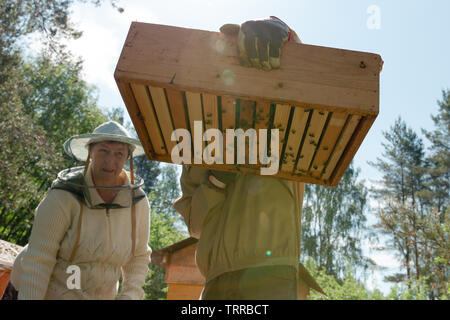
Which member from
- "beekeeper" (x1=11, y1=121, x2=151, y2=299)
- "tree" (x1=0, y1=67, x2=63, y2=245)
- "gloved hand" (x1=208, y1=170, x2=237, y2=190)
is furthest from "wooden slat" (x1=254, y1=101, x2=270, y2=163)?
"tree" (x1=0, y1=67, x2=63, y2=245)

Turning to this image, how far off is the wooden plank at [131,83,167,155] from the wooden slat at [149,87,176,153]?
3 cm

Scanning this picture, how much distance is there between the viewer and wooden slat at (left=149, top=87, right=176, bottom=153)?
1760 millimetres

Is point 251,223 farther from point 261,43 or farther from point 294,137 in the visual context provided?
point 261,43

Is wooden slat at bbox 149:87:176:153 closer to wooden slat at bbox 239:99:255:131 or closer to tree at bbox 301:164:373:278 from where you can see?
wooden slat at bbox 239:99:255:131

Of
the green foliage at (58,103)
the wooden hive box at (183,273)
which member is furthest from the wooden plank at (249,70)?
the green foliage at (58,103)

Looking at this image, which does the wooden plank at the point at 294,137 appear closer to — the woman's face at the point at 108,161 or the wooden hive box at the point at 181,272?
the woman's face at the point at 108,161

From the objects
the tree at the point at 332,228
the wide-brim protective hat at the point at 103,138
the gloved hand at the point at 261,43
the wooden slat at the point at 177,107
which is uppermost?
the tree at the point at 332,228

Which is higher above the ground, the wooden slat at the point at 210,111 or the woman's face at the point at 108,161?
the woman's face at the point at 108,161

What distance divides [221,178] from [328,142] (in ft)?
1.93

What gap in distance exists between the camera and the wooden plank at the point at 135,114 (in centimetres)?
170

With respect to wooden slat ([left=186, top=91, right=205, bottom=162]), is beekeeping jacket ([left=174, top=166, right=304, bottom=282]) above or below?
below
